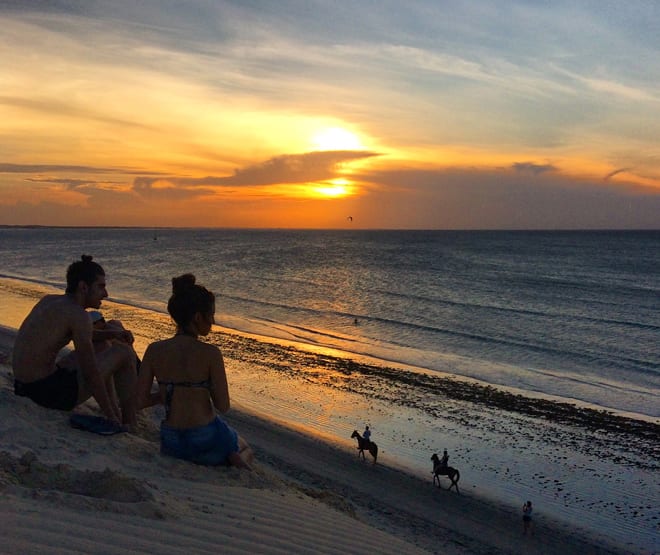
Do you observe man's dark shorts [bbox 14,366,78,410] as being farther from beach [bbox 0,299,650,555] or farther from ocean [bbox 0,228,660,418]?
ocean [bbox 0,228,660,418]

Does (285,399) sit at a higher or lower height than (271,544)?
lower

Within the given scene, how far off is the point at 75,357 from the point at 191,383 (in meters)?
1.31

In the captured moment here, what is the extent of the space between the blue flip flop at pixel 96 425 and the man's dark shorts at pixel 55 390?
0.20 metres

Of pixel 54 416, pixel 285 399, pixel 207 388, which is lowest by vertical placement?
pixel 285 399

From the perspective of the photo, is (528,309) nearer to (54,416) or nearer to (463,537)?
(463,537)

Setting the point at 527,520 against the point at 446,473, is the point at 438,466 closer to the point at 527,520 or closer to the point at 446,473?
the point at 446,473

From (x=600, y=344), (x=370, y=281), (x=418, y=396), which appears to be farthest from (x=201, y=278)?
(x=418, y=396)

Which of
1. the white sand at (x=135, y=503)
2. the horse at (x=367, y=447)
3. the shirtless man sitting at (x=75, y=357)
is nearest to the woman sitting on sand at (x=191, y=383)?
the white sand at (x=135, y=503)

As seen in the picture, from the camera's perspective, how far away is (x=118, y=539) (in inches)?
127

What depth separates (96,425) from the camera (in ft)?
18.6

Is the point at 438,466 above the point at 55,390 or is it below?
below

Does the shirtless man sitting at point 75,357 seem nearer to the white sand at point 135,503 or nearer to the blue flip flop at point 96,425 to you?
the blue flip flop at point 96,425

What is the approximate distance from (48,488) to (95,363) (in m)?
1.25

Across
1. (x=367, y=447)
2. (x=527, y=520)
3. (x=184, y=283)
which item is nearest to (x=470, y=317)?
(x=367, y=447)
